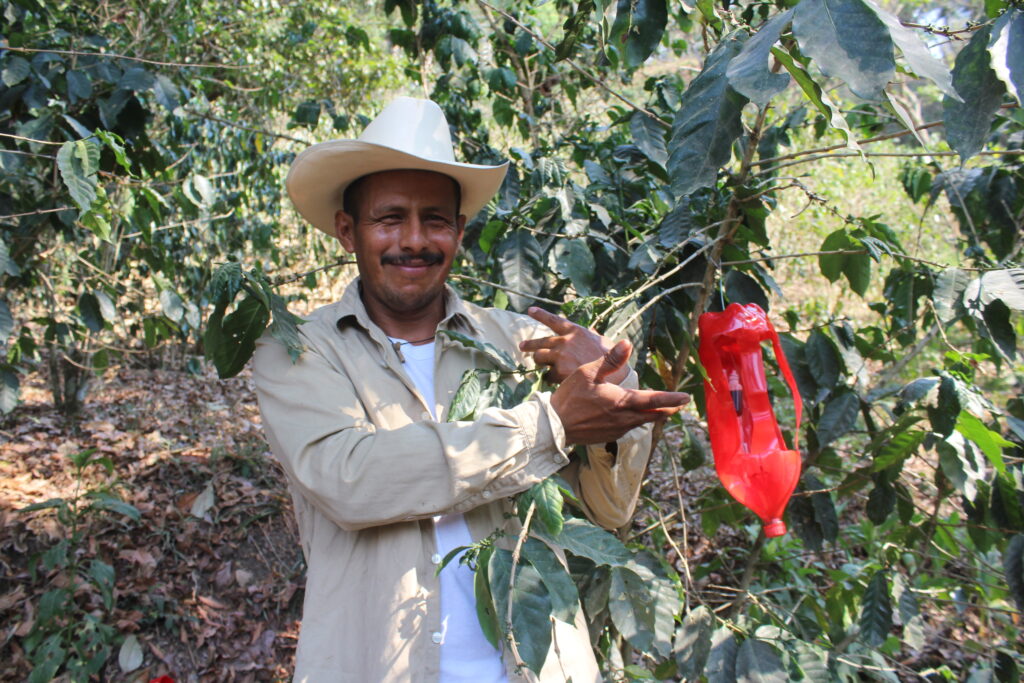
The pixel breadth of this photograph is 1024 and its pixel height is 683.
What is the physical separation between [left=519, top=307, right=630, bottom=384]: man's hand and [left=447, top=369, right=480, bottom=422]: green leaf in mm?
147

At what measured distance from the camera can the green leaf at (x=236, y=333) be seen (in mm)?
1376

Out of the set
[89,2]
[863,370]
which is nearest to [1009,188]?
[863,370]

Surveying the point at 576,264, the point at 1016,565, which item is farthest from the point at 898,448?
the point at 576,264

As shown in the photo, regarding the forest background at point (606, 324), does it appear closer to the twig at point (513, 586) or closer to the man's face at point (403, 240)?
the twig at point (513, 586)

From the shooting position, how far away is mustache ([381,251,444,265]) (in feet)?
5.19

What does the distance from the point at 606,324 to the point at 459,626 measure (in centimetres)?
73

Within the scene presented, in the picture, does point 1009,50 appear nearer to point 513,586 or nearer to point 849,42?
point 849,42

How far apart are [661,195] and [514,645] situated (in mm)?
1411

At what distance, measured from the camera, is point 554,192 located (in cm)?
189

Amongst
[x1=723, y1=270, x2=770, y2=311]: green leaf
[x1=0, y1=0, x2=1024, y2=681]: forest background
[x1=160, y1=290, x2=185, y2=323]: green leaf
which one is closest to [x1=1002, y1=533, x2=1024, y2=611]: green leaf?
[x1=0, y1=0, x2=1024, y2=681]: forest background

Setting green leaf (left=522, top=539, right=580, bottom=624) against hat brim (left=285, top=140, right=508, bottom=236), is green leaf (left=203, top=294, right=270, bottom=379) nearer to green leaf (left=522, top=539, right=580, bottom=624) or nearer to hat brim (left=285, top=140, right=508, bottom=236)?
hat brim (left=285, top=140, right=508, bottom=236)

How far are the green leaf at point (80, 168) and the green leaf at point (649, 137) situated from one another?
1340 mm

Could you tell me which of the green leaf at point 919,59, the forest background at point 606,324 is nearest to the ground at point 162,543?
the forest background at point 606,324

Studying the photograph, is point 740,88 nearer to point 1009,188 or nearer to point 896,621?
point 1009,188
